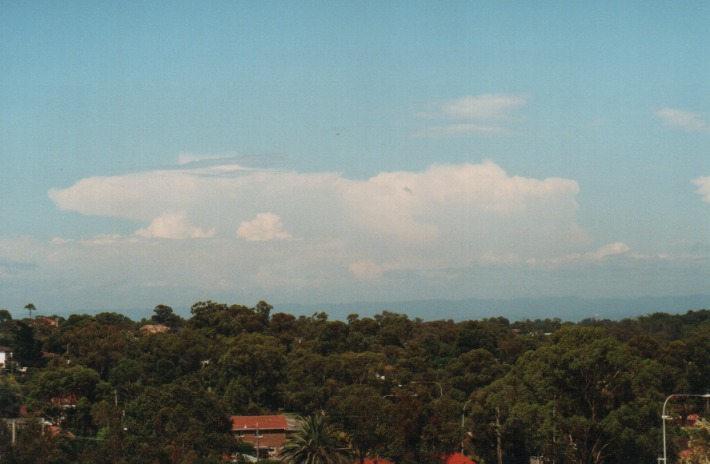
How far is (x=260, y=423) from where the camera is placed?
183 ft

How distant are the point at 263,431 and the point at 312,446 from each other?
52.2 ft

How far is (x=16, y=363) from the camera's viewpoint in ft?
247

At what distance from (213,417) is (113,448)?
652 cm

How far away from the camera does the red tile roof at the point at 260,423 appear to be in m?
55.0

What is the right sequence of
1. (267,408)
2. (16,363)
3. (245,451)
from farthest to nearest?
(16,363), (267,408), (245,451)

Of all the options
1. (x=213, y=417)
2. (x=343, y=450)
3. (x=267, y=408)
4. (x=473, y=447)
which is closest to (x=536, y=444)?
(x=473, y=447)

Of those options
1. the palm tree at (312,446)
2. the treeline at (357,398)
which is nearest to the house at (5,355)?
the treeline at (357,398)

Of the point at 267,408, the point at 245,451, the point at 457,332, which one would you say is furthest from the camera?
the point at 457,332

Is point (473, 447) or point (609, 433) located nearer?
point (609, 433)

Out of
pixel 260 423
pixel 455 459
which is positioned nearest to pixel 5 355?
pixel 260 423

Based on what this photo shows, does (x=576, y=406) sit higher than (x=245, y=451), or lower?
higher

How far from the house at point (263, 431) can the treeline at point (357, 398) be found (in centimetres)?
188

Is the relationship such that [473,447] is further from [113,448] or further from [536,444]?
[113,448]

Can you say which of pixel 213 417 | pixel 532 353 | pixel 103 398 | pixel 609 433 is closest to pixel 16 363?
pixel 103 398
